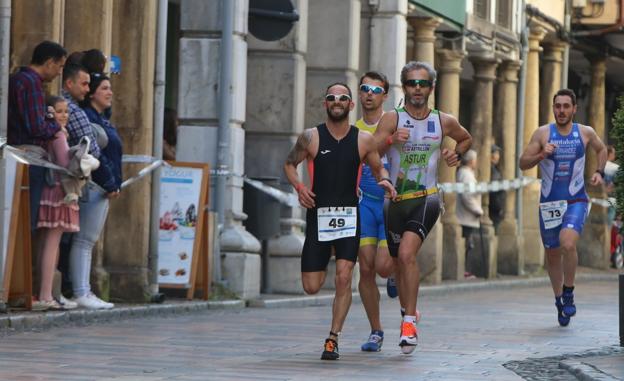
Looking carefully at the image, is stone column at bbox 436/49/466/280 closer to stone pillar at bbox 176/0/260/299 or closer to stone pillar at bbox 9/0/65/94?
stone pillar at bbox 176/0/260/299

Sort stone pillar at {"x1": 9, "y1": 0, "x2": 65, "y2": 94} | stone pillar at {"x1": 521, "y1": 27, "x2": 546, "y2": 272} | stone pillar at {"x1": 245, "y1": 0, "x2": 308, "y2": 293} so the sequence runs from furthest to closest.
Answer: stone pillar at {"x1": 521, "y1": 27, "x2": 546, "y2": 272}, stone pillar at {"x1": 245, "y1": 0, "x2": 308, "y2": 293}, stone pillar at {"x1": 9, "y1": 0, "x2": 65, "y2": 94}

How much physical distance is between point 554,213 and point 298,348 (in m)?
4.34

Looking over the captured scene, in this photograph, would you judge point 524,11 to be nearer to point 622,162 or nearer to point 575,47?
point 575,47

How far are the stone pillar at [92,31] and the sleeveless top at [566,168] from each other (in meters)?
3.90

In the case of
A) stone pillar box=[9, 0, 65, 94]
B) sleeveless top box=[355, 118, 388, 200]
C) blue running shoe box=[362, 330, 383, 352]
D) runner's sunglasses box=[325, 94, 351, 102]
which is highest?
stone pillar box=[9, 0, 65, 94]

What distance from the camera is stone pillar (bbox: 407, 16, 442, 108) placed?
94.9ft

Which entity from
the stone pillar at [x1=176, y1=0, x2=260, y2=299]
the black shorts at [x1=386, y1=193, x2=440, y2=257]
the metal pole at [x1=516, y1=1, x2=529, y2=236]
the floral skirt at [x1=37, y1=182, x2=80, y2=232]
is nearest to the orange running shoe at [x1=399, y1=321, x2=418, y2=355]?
the black shorts at [x1=386, y1=193, x2=440, y2=257]

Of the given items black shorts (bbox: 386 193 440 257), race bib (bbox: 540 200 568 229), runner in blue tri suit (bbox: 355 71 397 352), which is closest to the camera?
runner in blue tri suit (bbox: 355 71 397 352)

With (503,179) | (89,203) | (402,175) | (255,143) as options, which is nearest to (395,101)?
(255,143)

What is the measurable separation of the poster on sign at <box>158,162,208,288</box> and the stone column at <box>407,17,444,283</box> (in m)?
8.71

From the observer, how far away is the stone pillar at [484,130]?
3231 cm

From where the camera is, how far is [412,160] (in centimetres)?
1398

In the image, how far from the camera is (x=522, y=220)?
35906mm

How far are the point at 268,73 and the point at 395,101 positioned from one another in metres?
3.93
